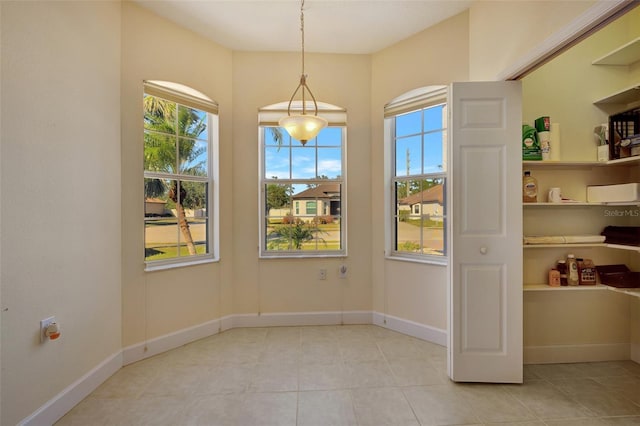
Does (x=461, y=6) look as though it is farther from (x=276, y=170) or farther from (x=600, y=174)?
(x=276, y=170)

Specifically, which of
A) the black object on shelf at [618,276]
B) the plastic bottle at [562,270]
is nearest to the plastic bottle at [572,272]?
the plastic bottle at [562,270]

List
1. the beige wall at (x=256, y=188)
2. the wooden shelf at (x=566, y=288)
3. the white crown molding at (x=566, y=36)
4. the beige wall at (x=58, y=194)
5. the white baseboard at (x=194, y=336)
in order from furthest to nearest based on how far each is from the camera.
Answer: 1. the beige wall at (x=256, y=188)
2. the wooden shelf at (x=566, y=288)
3. the white baseboard at (x=194, y=336)
4. the beige wall at (x=58, y=194)
5. the white crown molding at (x=566, y=36)

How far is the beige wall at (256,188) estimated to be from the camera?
3352 mm

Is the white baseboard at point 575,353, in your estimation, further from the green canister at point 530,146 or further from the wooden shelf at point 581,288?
the green canister at point 530,146

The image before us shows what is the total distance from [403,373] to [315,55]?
3.34m

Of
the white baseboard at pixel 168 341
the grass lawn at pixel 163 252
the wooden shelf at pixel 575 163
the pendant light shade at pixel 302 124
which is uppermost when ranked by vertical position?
the pendant light shade at pixel 302 124

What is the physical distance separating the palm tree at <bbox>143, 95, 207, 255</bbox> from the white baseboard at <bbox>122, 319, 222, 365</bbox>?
0.79 meters

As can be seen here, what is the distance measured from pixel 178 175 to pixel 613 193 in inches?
150

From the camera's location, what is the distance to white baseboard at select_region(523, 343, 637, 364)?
8.31 feet

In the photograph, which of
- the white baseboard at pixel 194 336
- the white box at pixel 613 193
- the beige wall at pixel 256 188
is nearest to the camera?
the white baseboard at pixel 194 336

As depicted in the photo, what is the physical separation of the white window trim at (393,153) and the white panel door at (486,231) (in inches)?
30.6

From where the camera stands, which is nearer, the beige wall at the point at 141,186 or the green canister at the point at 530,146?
the green canister at the point at 530,146

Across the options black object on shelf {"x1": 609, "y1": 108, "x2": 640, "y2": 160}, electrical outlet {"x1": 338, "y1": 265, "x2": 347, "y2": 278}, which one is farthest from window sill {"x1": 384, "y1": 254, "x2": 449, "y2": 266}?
black object on shelf {"x1": 609, "y1": 108, "x2": 640, "y2": 160}

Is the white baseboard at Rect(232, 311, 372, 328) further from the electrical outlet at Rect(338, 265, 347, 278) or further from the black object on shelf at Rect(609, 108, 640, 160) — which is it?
the black object on shelf at Rect(609, 108, 640, 160)
